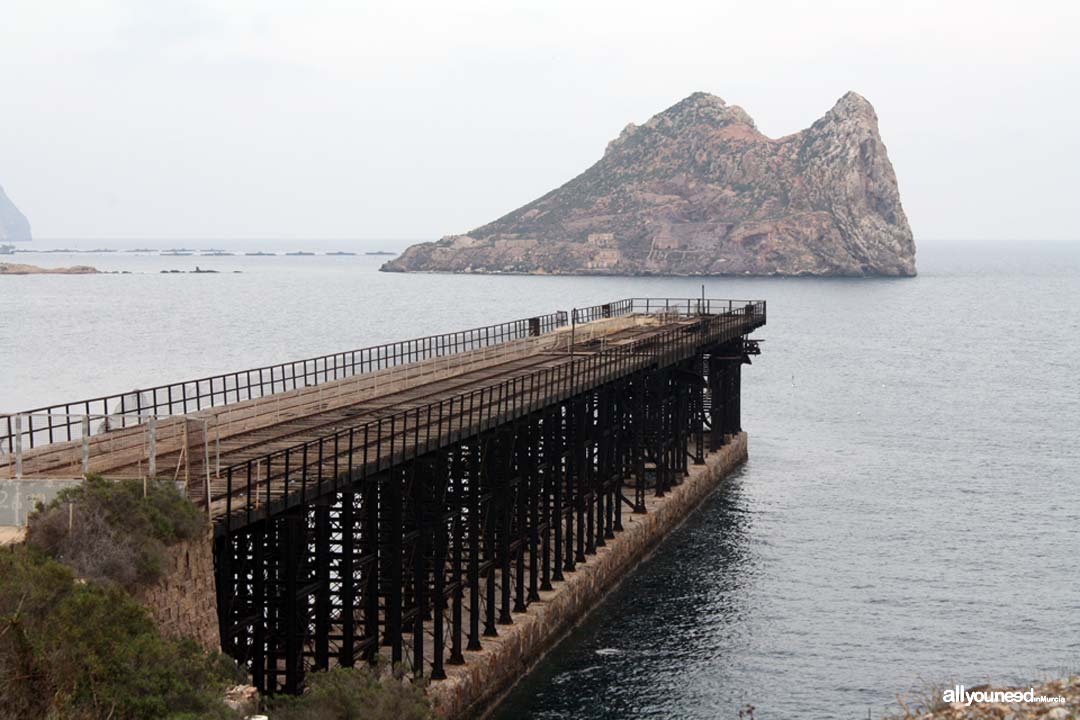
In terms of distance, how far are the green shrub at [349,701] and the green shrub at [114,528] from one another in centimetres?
414

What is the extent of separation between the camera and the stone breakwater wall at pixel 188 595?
2179 cm

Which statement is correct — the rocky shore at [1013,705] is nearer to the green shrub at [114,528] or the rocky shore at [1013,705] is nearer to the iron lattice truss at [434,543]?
the iron lattice truss at [434,543]

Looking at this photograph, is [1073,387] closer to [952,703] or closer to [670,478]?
[670,478]

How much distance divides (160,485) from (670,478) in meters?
45.0

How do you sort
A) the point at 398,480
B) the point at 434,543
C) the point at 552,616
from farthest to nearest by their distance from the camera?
1. the point at 552,616
2. the point at 434,543
3. the point at 398,480

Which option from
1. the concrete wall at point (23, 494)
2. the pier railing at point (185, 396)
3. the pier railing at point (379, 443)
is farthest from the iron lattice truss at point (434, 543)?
the pier railing at point (185, 396)

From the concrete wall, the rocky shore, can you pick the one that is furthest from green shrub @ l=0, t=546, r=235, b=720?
the rocky shore

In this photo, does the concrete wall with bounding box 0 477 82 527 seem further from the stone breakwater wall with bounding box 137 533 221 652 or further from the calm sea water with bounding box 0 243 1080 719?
the calm sea water with bounding box 0 243 1080 719

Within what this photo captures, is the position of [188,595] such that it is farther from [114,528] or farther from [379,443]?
[379,443]

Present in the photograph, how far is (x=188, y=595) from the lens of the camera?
74.4 ft

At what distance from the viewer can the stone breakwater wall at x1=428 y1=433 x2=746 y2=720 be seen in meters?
36.4

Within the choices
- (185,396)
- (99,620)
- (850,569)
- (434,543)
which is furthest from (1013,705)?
(185,396)

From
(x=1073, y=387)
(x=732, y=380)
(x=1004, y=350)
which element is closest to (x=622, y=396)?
(x=732, y=380)

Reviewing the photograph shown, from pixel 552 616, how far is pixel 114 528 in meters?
24.5
